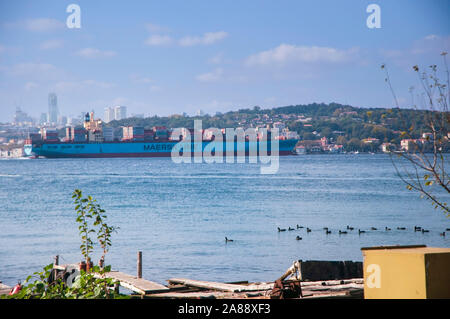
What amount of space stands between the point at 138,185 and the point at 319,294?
137ft

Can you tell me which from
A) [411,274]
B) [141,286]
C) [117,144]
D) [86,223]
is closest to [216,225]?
[141,286]

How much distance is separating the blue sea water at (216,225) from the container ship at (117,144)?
2027 inches

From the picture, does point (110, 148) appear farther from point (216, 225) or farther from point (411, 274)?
point (411, 274)

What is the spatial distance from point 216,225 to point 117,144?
245 ft

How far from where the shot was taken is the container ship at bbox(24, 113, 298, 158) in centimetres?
9575

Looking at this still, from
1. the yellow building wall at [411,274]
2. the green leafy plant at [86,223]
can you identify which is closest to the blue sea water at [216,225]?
the green leafy plant at [86,223]

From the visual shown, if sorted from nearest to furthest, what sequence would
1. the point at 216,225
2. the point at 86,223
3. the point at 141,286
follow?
the point at 86,223, the point at 141,286, the point at 216,225

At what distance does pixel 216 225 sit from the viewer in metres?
24.2

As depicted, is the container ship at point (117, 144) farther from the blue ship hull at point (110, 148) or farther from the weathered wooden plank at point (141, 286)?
the weathered wooden plank at point (141, 286)

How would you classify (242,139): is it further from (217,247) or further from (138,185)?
(217,247)

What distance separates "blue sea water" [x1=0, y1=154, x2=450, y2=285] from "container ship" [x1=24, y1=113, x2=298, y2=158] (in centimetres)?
5148

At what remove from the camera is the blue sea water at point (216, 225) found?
1516cm

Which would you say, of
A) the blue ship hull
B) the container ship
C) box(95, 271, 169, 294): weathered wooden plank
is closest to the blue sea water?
box(95, 271, 169, 294): weathered wooden plank

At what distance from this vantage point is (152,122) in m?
143
